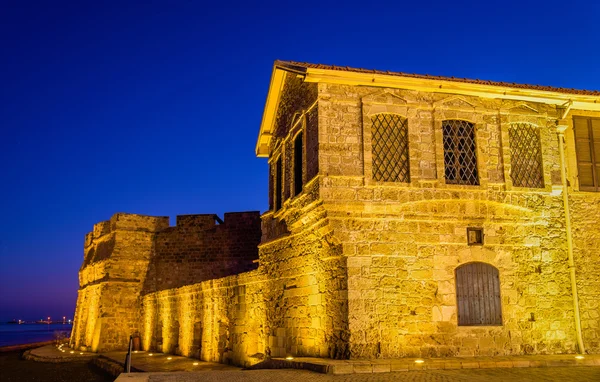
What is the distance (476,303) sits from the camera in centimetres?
1281

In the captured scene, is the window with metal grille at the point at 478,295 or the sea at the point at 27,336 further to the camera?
the sea at the point at 27,336

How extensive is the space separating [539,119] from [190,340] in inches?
538

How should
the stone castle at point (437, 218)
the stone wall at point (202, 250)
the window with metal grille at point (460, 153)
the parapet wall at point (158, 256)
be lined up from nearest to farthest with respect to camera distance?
1. the stone castle at point (437, 218)
2. the window with metal grille at point (460, 153)
3. the parapet wall at point (158, 256)
4. the stone wall at point (202, 250)

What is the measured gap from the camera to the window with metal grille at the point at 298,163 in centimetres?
1524

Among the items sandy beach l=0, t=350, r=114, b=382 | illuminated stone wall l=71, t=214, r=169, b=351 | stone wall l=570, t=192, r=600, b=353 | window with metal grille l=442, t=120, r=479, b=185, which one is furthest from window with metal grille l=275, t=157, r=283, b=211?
illuminated stone wall l=71, t=214, r=169, b=351

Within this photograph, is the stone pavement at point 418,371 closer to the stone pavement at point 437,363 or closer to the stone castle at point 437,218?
the stone pavement at point 437,363

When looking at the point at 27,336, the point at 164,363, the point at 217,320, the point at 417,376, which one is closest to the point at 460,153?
the point at 417,376

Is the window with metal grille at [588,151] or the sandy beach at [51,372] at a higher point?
the window with metal grille at [588,151]

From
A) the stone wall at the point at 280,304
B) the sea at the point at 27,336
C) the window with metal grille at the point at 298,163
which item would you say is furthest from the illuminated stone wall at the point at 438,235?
the sea at the point at 27,336

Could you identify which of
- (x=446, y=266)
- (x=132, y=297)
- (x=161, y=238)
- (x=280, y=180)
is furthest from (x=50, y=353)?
(x=446, y=266)

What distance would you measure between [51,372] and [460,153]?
667 inches

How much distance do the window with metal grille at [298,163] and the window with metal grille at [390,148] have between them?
2516 millimetres

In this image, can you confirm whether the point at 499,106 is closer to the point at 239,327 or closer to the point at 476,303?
the point at 476,303

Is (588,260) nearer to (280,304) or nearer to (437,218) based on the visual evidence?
(437,218)
